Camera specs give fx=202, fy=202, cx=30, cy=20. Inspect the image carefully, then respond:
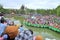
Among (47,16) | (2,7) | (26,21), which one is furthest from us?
(47,16)

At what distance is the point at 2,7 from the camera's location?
10.8ft

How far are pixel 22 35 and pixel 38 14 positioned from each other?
315cm

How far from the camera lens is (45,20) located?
4.39m

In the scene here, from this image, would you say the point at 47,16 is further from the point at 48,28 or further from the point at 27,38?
the point at 27,38

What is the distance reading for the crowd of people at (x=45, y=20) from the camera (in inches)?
159

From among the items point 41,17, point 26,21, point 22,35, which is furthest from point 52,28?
point 22,35

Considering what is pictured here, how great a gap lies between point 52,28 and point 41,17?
1.54 feet

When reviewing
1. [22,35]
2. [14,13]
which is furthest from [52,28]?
[22,35]

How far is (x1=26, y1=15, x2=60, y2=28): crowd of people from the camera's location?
405cm

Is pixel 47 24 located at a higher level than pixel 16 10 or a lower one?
lower

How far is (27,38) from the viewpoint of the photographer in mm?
987

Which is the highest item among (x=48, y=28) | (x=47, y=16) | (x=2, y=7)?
(x=2, y=7)

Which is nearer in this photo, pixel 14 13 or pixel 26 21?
pixel 14 13

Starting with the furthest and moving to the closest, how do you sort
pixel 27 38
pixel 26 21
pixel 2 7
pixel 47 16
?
pixel 47 16
pixel 26 21
pixel 2 7
pixel 27 38
